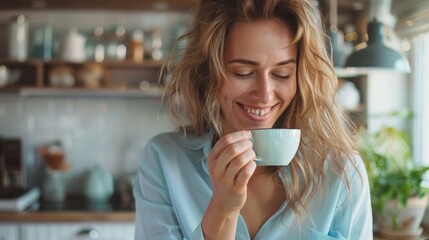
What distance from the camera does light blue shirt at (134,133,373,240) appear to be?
40.4 inches

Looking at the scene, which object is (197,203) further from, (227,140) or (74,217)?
(74,217)

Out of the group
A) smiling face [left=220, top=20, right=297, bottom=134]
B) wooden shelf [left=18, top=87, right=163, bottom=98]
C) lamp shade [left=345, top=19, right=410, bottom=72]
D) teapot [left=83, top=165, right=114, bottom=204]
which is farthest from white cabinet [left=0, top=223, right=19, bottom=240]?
smiling face [left=220, top=20, right=297, bottom=134]

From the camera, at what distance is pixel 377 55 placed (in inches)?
74.7

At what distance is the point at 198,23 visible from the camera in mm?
1102

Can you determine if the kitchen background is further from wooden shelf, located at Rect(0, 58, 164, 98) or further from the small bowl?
the small bowl

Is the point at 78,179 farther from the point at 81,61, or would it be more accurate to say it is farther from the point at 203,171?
the point at 203,171

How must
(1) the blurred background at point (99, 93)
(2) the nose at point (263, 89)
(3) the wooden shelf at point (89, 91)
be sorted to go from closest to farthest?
(2) the nose at point (263, 89)
(1) the blurred background at point (99, 93)
(3) the wooden shelf at point (89, 91)

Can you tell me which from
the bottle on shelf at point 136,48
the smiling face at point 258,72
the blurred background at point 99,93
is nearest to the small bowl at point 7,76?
the blurred background at point 99,93

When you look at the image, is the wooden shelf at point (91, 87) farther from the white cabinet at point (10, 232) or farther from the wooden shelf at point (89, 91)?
the white cabinet at point (10, 232)

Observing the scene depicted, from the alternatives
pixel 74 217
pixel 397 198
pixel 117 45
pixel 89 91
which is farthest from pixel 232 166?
pixel 117 45

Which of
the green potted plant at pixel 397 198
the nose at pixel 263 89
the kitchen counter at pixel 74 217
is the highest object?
the nose at pixel 263 89

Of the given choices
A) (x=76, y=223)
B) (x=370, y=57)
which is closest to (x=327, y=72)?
(x=370, y=57)

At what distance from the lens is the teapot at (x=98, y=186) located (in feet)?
10.2

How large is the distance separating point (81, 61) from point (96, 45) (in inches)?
7.1
